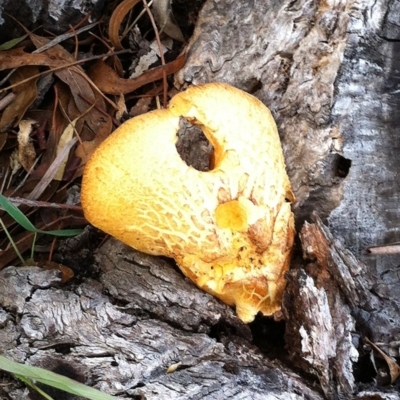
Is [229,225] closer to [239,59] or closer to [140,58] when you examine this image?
[239,59]

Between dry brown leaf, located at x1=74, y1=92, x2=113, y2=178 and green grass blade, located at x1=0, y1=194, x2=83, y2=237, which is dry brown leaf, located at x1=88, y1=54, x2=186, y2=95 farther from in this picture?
green grass blade, located at x1=0, y1=194, x2=83, y2=237

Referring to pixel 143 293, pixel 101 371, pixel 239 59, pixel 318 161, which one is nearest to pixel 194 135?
pixel 239 59

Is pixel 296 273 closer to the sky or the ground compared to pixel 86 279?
closer to the sky

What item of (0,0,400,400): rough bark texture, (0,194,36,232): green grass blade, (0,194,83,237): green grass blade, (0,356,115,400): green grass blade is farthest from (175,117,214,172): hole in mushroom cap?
(0,356,115,400): green grass blade

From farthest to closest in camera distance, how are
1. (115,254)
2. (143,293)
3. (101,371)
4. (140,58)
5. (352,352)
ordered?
1. (140,58)
2. (115,254)
3. (143,293)
4. (352,352)
5. (101,371)

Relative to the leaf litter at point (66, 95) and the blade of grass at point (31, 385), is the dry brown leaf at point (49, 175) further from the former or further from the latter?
the blade of grass at point (31, 385)

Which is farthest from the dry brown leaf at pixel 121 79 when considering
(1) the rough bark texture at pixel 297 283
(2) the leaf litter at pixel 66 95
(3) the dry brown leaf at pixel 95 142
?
(1) the rough bark texture at pixel 297 283

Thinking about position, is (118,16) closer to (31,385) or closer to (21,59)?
(21,59)
